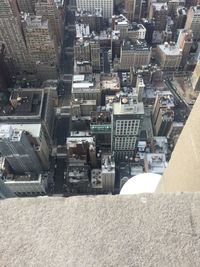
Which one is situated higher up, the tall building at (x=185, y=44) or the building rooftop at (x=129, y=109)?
the building rooftop at (x=129, y=109)

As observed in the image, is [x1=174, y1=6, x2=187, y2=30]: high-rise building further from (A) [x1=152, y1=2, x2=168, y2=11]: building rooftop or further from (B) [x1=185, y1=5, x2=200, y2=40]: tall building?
(A) [x1=152, y1=2, x2=168, y2=11]: building rooftop

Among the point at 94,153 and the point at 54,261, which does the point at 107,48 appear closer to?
the point at 94,153

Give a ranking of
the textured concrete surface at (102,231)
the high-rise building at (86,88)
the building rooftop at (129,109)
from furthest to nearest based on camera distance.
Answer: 1. the high-rise building at (86,88)
2. the building rooftop at (129,109)
3. the textured concrete surface at (102,231)

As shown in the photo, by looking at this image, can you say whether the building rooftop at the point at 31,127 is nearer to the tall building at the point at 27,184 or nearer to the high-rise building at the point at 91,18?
the tall building at the point at 27,184

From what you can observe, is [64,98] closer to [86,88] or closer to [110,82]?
[86,88]

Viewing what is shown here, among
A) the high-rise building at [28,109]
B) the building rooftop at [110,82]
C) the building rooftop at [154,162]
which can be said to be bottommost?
the building rooftop at [154,162]

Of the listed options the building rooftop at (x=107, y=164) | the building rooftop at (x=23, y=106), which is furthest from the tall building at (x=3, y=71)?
the building rooftop at (x=107, y=164)

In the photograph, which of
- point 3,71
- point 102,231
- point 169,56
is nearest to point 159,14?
point 169,56
